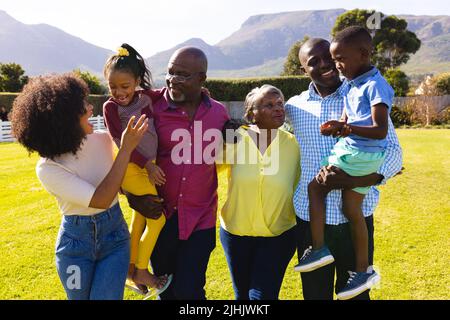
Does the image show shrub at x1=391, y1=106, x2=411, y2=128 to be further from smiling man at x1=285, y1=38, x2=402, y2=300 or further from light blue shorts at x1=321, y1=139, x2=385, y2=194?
light blue shorts at x1=321, y1=139, x2=385, y2=194

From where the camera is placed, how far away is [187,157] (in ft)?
8.95

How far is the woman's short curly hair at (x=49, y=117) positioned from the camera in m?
2.15

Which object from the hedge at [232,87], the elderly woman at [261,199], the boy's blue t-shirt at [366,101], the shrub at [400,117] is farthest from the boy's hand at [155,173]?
the hedge at [232,87]

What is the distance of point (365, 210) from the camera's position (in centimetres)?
265

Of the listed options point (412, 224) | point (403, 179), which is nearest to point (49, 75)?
point (412, 224)

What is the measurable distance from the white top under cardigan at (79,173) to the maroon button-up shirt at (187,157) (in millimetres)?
402

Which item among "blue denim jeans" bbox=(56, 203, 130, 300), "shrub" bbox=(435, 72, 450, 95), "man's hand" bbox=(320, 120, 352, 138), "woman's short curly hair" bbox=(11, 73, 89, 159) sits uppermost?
"shrub" bbox=(435, 72, 450, 95)

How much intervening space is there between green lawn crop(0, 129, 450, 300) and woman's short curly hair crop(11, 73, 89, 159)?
234 centimetres

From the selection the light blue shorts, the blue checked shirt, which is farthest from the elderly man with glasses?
the light blue shorts

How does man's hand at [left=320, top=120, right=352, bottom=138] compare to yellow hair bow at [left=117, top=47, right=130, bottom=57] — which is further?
yellow hair bow at [left=117, top=47, right=130, bottom=57]

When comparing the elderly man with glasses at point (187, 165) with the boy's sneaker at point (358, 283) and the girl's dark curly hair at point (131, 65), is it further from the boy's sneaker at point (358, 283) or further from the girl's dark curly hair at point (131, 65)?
the boy's sneaker at point (358, 283)

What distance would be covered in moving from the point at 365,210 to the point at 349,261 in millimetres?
369

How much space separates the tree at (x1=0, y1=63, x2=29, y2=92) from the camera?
28750mm
